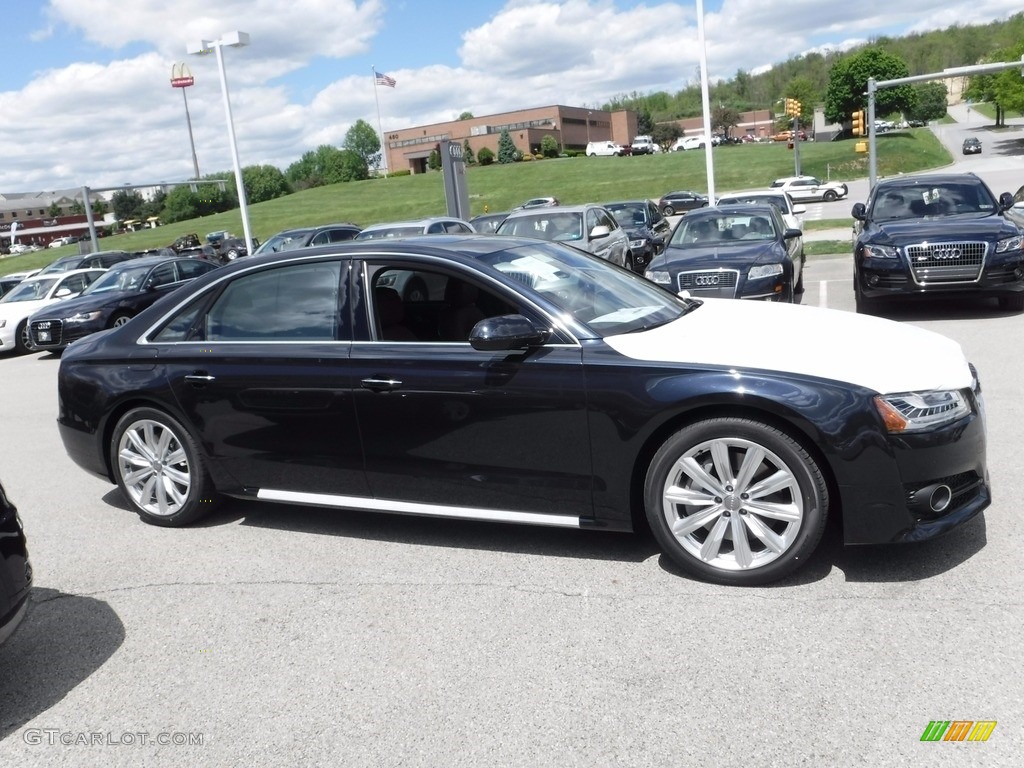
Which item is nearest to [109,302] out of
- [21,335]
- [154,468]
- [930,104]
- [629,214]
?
[21,335]

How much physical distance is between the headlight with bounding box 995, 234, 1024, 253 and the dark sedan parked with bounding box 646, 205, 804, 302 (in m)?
2.24

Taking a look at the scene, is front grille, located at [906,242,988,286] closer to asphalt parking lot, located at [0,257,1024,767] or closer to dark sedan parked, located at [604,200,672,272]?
asphalt parking lot, located at [0,257,1024,767]

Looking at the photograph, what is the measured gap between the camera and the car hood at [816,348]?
3924 mm

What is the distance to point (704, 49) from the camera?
83.1ft

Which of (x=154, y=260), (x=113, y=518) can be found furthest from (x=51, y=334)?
(x=113, y=518)

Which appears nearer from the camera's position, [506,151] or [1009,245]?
[1009,245]

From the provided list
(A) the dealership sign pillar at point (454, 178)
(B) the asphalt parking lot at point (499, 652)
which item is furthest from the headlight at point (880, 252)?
(A) the dealership sign pillar at point (454, 178)

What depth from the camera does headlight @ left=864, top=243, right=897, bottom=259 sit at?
35.0 feet

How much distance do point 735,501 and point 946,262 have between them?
776cm

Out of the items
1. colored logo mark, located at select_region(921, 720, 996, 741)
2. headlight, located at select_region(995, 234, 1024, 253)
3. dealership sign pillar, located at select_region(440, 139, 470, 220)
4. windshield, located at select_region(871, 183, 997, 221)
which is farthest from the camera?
dealership sign pillar, located at select_region(440, 139, 470, 220)

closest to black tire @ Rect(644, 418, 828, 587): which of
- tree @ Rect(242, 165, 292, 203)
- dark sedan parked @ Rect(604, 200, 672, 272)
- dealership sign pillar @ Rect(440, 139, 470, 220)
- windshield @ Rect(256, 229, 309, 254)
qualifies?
dark sedan parked @ Rect(604, 200, 672, 272)

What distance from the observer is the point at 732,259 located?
10.8m

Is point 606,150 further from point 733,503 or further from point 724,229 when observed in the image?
point 733,503

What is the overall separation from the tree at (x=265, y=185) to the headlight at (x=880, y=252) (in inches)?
5409
